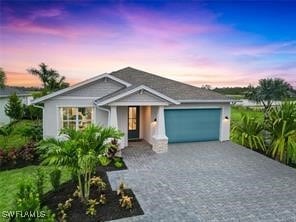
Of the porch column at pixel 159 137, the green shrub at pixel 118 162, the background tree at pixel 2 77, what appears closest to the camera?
the green shrub at pixel 118 162

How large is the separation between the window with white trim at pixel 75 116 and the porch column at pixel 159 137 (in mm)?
4365

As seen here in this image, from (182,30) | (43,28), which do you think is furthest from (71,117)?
(182,30)

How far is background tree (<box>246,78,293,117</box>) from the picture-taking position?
19234 millimetres

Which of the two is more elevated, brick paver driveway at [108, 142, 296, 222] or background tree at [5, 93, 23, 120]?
background tree at [5, 93, 23, 120]

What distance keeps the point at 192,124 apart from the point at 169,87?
353 centimetres

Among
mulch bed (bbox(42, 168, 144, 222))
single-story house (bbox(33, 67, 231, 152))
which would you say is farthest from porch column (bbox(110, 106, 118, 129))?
mulch bed (bbox(42, 168, 144, 222))

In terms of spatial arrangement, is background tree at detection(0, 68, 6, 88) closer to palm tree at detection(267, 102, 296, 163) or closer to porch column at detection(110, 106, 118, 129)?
porch column at detection(110, 106, 118, 129)

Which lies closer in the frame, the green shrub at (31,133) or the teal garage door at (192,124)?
the green shrub at (31,133)

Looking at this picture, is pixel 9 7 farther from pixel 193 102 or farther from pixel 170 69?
pixel 170 69

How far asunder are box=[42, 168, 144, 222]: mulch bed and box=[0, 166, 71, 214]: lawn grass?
37.3 inches

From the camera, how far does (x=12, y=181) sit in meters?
9.63

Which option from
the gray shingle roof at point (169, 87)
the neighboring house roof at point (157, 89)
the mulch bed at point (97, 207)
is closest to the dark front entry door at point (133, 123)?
the neighboring house roof at point (157, 89)

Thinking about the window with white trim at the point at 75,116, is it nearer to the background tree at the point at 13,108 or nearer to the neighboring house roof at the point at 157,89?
the neighboring house roof at the point at 157,89

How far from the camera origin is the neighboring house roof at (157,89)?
1357 centimetres
